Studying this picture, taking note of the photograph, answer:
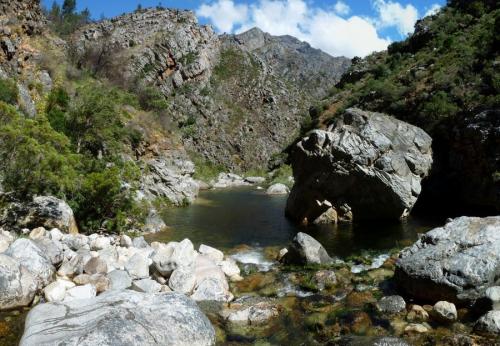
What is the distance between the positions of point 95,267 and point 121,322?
20.5 feet

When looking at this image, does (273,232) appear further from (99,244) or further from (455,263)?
(455,263)

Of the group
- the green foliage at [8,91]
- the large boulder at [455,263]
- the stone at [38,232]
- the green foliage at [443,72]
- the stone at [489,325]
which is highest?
the green foliage at [443,72]

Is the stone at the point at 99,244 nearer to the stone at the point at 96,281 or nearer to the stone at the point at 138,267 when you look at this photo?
the stone at the point at 138,267

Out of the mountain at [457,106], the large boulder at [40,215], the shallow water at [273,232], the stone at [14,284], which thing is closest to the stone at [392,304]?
the shallow water at [273,232]

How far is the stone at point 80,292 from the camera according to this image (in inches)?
565

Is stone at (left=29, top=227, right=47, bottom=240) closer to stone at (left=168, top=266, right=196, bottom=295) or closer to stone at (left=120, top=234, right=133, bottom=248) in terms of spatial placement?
stone at (left=120, top=234, right=133, bottom=248)

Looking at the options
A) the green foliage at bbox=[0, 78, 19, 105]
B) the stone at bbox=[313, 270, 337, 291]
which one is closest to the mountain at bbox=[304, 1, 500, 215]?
the stone at bbox=[313, 270, 337, 291]

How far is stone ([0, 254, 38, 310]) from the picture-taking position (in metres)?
13.7

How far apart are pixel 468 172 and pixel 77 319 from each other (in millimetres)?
34240

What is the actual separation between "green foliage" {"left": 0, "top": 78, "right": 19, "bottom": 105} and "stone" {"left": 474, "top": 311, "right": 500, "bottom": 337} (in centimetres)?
3644

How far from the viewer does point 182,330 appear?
38.7 feet

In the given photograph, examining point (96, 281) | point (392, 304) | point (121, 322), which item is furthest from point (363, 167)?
point (121, 322)

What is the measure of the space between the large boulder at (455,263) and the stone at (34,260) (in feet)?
44.3

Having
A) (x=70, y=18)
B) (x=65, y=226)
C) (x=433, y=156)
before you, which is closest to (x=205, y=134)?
(x=70, y=18)
